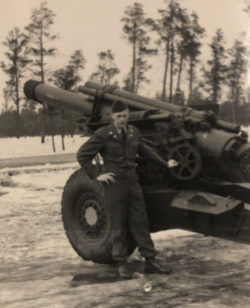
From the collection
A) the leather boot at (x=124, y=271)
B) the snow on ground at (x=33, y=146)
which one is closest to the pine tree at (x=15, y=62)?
the snow on ground at (x=33, y=146)

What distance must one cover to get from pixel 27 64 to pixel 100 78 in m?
1.64

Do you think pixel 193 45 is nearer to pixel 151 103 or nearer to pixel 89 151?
pixel 151 103

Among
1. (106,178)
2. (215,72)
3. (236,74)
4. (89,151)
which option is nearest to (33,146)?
(215,72)

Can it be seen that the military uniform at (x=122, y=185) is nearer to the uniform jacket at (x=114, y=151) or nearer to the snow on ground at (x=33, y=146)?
the uniform jacket at (x=114, y=151)

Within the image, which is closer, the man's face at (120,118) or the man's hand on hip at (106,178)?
the man's hand on hip at (106,178)

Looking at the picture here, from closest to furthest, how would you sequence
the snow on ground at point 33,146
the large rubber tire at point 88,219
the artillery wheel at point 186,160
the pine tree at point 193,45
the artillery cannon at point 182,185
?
the artillery cannon at point 182,185
the artillery wheel at point 186,160
the large rubber tire at point 88,219
the pine tree at point 193,45
the snow on ground at point 33,146

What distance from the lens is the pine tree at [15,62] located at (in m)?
6.68

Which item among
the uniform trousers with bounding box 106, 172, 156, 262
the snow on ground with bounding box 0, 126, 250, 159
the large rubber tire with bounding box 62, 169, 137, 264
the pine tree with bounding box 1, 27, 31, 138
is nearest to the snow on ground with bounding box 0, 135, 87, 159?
the snow on ground with bounding box 0, 126, 250, 159

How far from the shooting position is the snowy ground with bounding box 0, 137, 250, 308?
12.5ft

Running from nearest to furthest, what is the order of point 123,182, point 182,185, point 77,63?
point 123,182 → point 182,185 → point 77,63

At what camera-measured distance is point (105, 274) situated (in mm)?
4562

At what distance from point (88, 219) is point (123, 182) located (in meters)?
0.71

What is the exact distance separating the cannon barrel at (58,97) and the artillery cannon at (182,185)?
0.81 m

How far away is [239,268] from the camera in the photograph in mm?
4668
